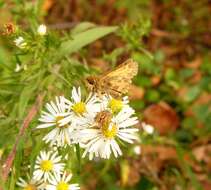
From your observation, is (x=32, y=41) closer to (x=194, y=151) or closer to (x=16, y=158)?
(x=16, y=158)

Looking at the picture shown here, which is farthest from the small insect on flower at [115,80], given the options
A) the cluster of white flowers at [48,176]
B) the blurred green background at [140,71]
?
the cluster of white flowers at [48,176]

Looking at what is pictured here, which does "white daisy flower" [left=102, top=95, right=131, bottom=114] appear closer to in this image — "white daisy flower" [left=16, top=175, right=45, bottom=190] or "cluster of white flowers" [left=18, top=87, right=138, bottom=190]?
"cluster of white flowers" [left=18, top=87, right=138, bottom=190]

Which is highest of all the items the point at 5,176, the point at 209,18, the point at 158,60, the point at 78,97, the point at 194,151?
the point at 209,18

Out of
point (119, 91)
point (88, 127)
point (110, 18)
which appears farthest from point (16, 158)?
point (110, 18)

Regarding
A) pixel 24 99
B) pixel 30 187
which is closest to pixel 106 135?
pixel 30 187

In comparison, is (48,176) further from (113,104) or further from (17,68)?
(17,68)

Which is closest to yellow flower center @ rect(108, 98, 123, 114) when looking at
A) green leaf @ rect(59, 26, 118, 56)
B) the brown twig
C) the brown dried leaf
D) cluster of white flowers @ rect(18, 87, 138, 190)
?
cluster of white flowers @ rect(18, 87, 138, 190)
